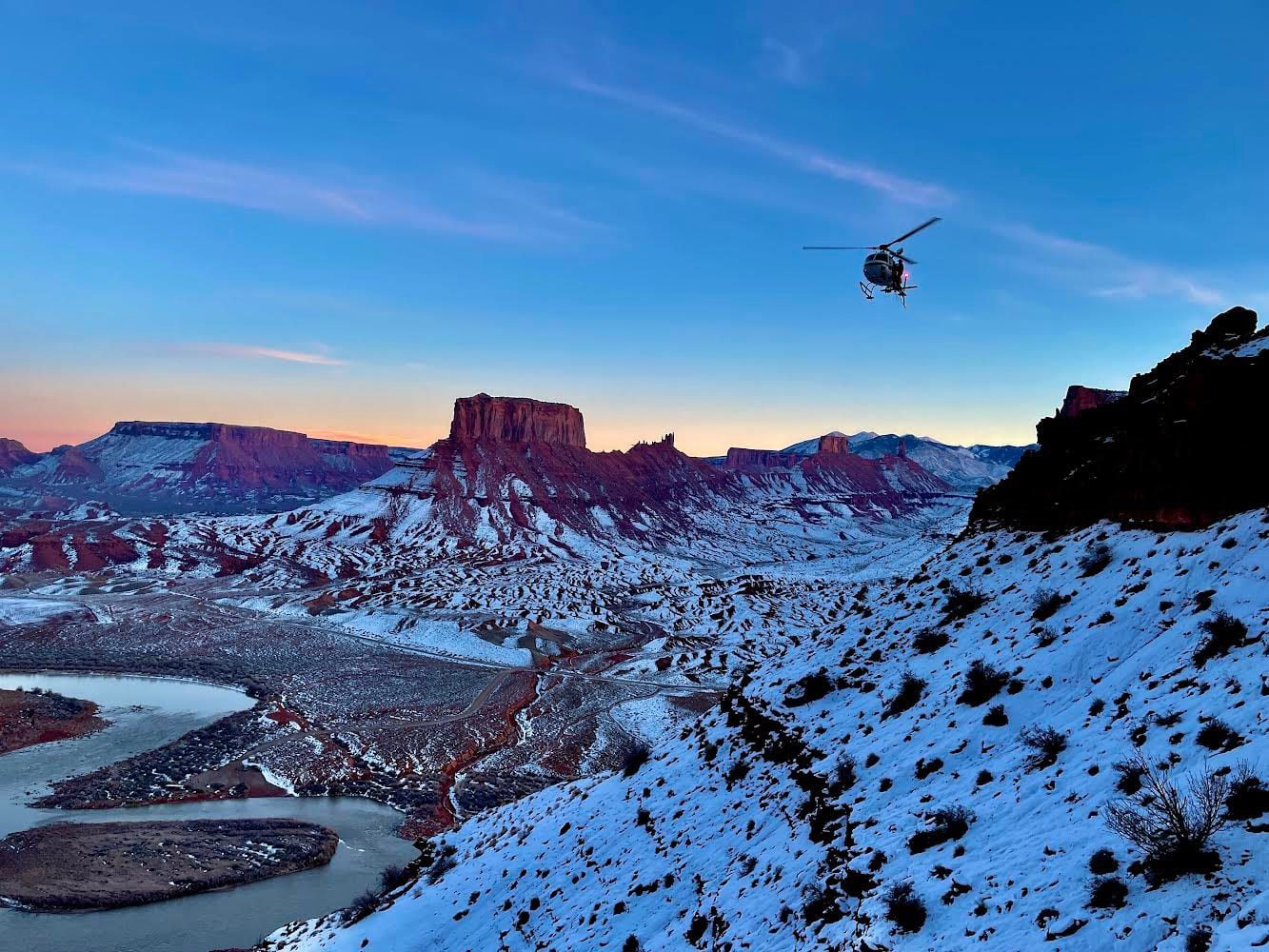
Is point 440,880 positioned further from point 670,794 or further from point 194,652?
point 194,652

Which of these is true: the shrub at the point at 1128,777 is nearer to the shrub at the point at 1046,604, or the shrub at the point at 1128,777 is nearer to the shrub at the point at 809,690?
the shrub at the point at 1046,604

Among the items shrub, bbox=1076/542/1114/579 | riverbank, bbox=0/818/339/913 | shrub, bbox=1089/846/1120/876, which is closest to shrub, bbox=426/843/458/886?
riverbank, bbox=0/818/339/913

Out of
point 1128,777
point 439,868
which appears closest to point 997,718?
point 1128,777

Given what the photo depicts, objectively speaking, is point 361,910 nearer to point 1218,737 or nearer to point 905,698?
point 905,698

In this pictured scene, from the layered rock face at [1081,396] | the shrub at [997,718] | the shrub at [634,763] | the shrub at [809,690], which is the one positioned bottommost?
the shrub at [634,763]

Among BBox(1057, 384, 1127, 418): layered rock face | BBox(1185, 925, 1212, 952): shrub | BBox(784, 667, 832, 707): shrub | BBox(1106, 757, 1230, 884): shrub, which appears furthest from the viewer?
BBox(1057, 384, 1127, 418): layered rock face

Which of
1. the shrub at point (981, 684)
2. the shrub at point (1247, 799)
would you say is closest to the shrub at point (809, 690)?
the shrub at point (981, 684)

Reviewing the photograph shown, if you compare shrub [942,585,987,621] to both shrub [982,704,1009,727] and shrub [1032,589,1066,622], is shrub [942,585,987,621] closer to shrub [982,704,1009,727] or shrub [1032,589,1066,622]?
shrub [1032,589,1066,622]
